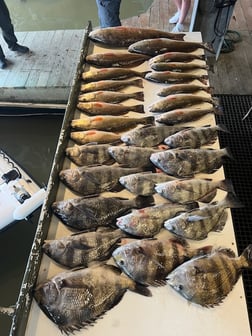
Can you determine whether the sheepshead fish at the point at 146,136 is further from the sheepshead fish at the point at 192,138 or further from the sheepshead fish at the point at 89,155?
the sheepshead fish at the point at 89,155

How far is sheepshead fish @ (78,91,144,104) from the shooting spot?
6.79 feet

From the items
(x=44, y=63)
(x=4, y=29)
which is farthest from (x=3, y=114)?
(x=4, y=29)

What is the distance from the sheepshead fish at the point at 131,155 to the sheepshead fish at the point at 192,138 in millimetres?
140

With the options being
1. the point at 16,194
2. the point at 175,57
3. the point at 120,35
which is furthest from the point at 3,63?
the point at 175,57

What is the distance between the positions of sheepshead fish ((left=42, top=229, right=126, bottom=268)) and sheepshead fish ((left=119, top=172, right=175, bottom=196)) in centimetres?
28

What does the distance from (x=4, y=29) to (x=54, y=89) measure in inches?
41.1

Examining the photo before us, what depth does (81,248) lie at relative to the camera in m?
1.39

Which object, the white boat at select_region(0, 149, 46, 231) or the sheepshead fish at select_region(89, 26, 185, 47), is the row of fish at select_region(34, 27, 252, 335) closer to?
the sheepshead fish at select_region(89, 26, 185, 47)

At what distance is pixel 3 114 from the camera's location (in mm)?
3354

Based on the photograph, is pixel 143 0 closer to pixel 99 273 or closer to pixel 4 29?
pixel 4 29

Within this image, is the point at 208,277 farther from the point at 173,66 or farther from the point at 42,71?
the point at 42,71

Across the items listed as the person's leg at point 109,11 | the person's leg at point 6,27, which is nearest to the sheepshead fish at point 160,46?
the person's leg at point 109,11

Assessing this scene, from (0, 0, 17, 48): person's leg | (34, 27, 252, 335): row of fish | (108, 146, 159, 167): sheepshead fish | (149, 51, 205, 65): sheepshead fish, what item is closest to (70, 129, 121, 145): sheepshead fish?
(34, 27, 252, 335): row of fish

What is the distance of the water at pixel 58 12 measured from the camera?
516 cm
